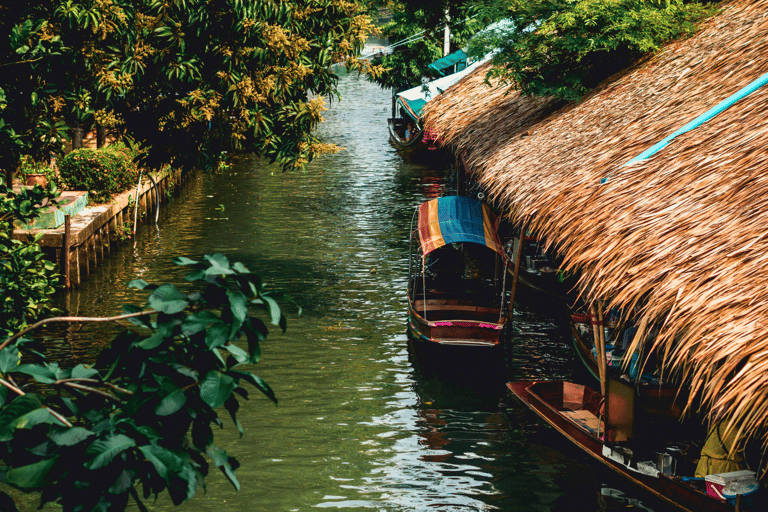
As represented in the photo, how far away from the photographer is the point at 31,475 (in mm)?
3020

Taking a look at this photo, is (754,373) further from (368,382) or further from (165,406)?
(368,382)

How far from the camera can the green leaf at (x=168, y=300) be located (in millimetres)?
3123

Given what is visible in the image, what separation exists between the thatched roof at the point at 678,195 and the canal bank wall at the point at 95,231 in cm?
766

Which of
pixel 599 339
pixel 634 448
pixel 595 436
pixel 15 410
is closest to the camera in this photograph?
pixel 15 410

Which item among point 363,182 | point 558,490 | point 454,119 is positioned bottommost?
point 558,490

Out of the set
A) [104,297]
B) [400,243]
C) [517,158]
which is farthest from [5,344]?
[400,243]

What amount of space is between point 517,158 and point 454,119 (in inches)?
229

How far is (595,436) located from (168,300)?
27.3 ft

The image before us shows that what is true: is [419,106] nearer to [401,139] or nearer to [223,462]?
[401,139]

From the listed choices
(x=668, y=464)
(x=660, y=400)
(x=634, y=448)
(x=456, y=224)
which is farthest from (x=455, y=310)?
(x=668, y=464)

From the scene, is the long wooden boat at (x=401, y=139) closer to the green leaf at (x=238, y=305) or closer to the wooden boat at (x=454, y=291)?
the wooden boat at (x=454, y=291)

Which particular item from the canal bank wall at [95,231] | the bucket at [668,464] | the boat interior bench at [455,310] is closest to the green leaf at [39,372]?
the bucket at [668,464]

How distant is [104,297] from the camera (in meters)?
18.5

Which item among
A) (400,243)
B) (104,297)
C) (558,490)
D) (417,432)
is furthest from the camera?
(400,243)
